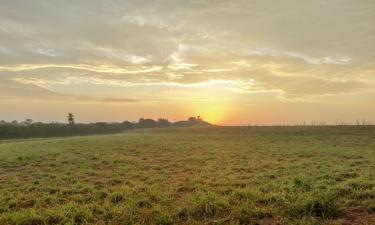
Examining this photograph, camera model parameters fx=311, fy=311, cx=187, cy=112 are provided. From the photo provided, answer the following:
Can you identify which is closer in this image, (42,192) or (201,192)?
(201,192)

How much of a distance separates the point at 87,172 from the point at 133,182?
3.71 meters

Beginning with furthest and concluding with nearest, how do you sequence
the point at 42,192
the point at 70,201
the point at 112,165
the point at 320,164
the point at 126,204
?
the point at 112,165
the point at 320,164
the point at 42,192
the point at 70,201
the point at 126,204

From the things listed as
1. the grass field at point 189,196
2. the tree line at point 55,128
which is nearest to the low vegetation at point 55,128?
the tree line at point 55,128

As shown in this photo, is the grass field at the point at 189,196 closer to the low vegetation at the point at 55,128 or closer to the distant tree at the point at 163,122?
the low vegetation at the point at 55,128

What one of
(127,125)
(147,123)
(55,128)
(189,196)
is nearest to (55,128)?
(55,128)

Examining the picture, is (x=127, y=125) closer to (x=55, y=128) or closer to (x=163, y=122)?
(x=163, y=122)

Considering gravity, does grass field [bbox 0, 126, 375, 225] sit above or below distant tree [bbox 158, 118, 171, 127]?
below

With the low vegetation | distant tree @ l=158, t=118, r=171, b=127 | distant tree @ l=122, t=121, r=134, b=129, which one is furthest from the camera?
distant tree @ l=158, t=118, r=171, b=127

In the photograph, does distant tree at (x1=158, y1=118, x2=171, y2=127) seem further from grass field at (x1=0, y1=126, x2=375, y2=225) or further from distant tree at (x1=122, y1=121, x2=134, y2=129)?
grass field at (x1=0, y1=126, x2=375, y2=225)

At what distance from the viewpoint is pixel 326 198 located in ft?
25.2

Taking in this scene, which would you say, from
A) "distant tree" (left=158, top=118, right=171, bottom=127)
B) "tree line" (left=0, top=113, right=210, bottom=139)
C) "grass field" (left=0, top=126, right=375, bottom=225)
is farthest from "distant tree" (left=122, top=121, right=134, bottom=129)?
"grass field" (left=0, top=126, right=375, bottom=225)

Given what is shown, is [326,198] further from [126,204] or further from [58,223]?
[58,223]

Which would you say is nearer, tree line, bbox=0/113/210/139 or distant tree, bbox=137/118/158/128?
tree line, bbox=0/113/210/139

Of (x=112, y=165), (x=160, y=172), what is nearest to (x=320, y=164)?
(x=160, y=172)
